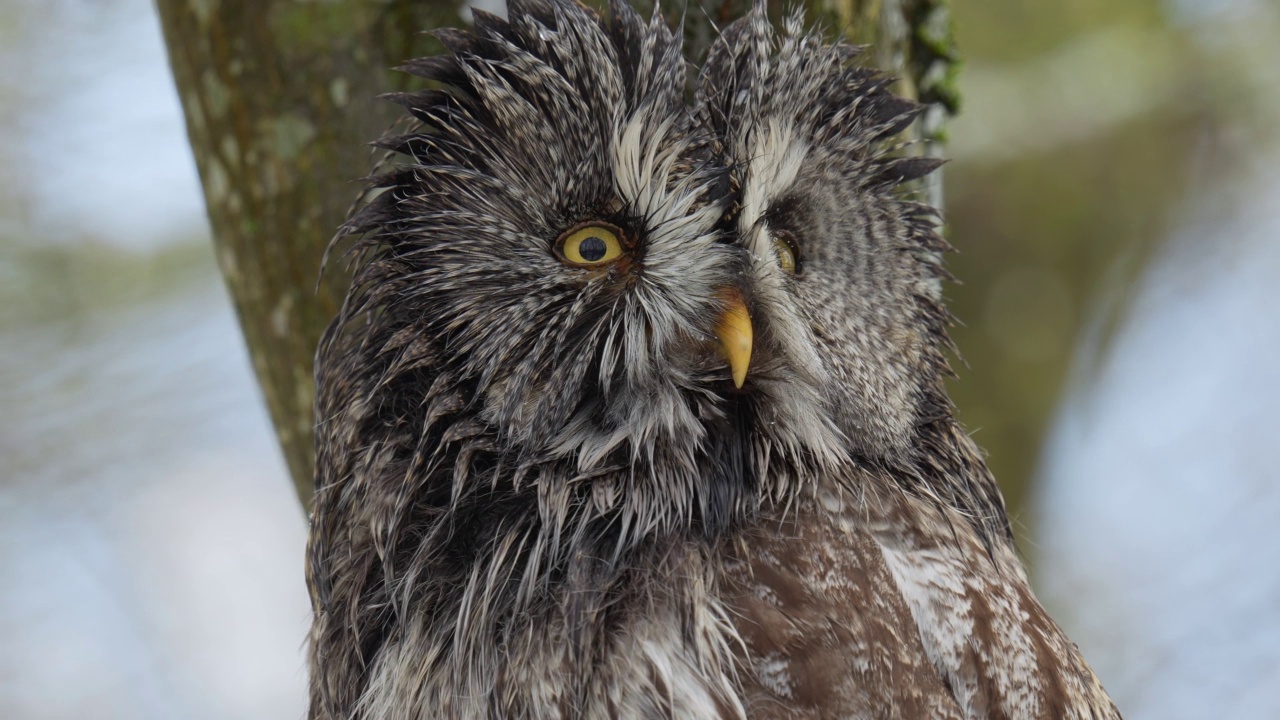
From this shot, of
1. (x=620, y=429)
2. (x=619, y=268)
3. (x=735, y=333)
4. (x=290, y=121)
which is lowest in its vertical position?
(x=620, y=429)

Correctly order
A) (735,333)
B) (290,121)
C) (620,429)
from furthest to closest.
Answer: (290,121) < (620,429) < (735,333)

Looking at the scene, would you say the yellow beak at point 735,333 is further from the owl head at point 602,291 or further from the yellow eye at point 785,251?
the yellow eye at point 785,251

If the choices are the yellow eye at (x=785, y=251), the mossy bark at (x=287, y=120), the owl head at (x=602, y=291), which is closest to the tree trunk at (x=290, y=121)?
the mossy bark at (x=287, y=120)

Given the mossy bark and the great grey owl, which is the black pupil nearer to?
the great grey owl

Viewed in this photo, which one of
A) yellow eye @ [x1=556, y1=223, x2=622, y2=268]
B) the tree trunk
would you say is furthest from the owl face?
the tree trunk

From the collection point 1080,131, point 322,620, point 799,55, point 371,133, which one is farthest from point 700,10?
point 1080,131

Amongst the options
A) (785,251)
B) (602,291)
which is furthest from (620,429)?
(785,251)

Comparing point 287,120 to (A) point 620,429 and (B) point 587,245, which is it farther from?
(A) point 620,429
